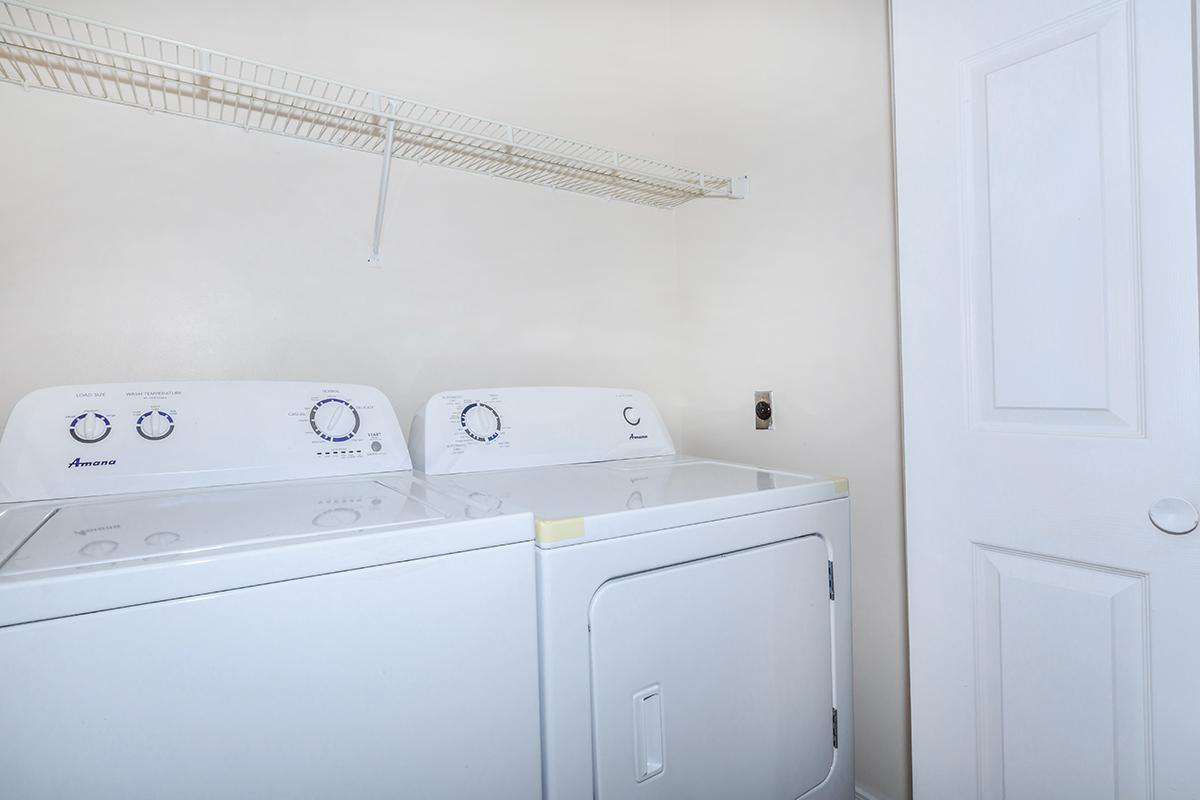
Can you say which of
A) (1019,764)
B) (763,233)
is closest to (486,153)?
(763,233)

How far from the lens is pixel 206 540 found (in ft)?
2.48

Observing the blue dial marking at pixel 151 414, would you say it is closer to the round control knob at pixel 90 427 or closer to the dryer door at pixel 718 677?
the round control knob at pixel 90 427

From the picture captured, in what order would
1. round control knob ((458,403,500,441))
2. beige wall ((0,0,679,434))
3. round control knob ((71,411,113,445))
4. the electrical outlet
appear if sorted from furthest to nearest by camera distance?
the electrical outlet → round control knob ((458,403,500,441)) → beige wall ((0,0,679,434)) → round control knob ((71,411,113,445))

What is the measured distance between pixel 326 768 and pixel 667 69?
233cm

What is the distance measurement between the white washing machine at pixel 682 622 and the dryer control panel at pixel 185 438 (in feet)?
0.60

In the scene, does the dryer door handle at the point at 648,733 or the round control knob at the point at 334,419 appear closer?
the dryer door handle at the point at 648,733

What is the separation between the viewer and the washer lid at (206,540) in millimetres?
640

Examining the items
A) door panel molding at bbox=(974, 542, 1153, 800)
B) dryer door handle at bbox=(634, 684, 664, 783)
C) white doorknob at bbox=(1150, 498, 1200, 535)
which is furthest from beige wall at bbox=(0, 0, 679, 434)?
white doorknob at bbox=(1150, 498, 1200, 535)

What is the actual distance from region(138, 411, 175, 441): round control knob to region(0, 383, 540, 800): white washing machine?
11cm

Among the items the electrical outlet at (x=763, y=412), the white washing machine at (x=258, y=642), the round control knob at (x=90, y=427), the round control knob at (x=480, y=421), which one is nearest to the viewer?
the white washing machine at (x=258, y=642)

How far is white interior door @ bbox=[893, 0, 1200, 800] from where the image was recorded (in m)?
0.96

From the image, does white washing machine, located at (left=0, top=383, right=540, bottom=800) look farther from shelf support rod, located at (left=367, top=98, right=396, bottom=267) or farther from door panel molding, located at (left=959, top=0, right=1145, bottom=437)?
door panel molding, located at (left=959, top=0, right=1145, bottom=437)

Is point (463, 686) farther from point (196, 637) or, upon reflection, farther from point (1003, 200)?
point (1003, 200)

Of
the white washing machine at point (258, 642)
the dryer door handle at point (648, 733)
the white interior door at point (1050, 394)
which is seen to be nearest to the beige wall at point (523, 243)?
the white interior door at point (1050, 394)
